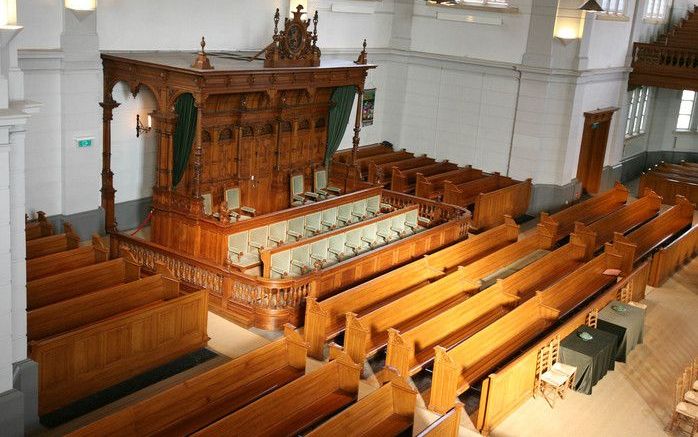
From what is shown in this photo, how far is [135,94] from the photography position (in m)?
13.9

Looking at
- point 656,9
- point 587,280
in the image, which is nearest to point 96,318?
point 587,280

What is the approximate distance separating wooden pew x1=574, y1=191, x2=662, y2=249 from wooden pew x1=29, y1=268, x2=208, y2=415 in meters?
8.45

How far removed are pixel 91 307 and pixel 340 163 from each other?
30.0 feet

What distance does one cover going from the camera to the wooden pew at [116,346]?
9086mm

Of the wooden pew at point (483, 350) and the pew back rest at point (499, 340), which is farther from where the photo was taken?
the pew back rest at point (499, 340)

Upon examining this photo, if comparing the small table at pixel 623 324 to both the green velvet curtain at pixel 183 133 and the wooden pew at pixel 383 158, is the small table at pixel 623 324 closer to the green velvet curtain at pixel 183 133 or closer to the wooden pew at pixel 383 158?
the green velvet curtain at pixel 183 133

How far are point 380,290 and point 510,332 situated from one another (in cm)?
212

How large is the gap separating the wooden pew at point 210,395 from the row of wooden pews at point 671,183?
15098 mm

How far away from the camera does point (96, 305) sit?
10312 mm

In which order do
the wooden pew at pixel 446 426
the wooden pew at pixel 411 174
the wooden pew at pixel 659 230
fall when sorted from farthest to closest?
the wooden pew at pixel 411 174 → the wooden pew at pixel 659 230 → the wooden pew at pixel 446 426

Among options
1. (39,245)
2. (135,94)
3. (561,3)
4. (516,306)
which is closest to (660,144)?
(561,3)

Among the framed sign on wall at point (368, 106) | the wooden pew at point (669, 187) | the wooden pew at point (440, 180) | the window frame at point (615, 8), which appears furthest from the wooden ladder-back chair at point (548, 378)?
the window frame at point (615, 8)

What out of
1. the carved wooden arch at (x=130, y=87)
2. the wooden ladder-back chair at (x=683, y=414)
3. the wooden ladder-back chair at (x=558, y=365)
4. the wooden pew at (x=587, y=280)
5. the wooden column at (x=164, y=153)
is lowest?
the wooden ladder-back chair at (x=683, y=414)

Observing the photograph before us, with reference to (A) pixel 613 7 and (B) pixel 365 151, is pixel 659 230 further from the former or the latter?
(B) pixel 365 151
